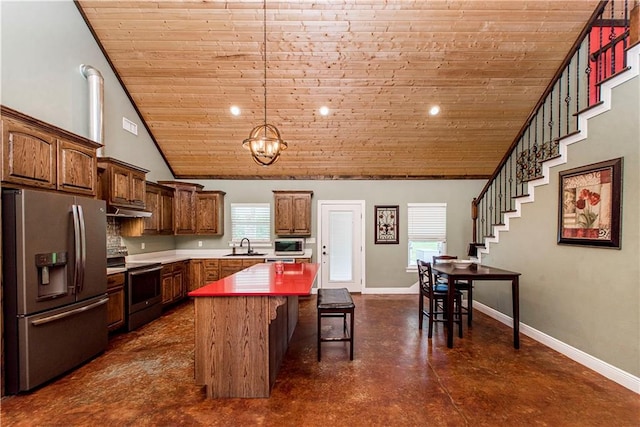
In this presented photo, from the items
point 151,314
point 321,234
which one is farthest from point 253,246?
point 151,314

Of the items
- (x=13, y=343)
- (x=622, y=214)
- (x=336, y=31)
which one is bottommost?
(x=13, y=343)

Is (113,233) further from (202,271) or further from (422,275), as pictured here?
(422,275)

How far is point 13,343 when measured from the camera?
7.97ft

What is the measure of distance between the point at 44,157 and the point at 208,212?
3.44 metres

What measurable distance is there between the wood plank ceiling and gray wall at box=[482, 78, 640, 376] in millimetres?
1702

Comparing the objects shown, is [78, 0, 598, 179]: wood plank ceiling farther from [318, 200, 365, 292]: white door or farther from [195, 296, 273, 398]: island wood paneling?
[195, 296, 273, 398]: island wood paneling

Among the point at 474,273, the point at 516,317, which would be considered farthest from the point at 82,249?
the point at 516,317

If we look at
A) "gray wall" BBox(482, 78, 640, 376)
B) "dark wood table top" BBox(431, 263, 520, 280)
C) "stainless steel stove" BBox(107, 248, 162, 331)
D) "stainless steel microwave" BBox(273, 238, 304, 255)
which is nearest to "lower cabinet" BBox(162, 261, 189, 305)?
"stainless steel stove" BBox(107, 248, 162, 331)

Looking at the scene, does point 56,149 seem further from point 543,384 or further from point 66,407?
point 543,384

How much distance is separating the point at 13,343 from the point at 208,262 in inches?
129

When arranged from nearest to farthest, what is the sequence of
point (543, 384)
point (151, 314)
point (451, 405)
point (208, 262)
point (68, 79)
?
point (451, 405)
point (543, 384)
point (68, 79)
point (151, 314)
point (208, 262)

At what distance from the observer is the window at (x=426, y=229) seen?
20.6ft

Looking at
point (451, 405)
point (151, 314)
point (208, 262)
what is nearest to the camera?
point (451, 405)

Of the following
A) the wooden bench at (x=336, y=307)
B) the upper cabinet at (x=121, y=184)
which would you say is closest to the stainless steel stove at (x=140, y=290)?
the upper cabinet at (x=121, y=184)
